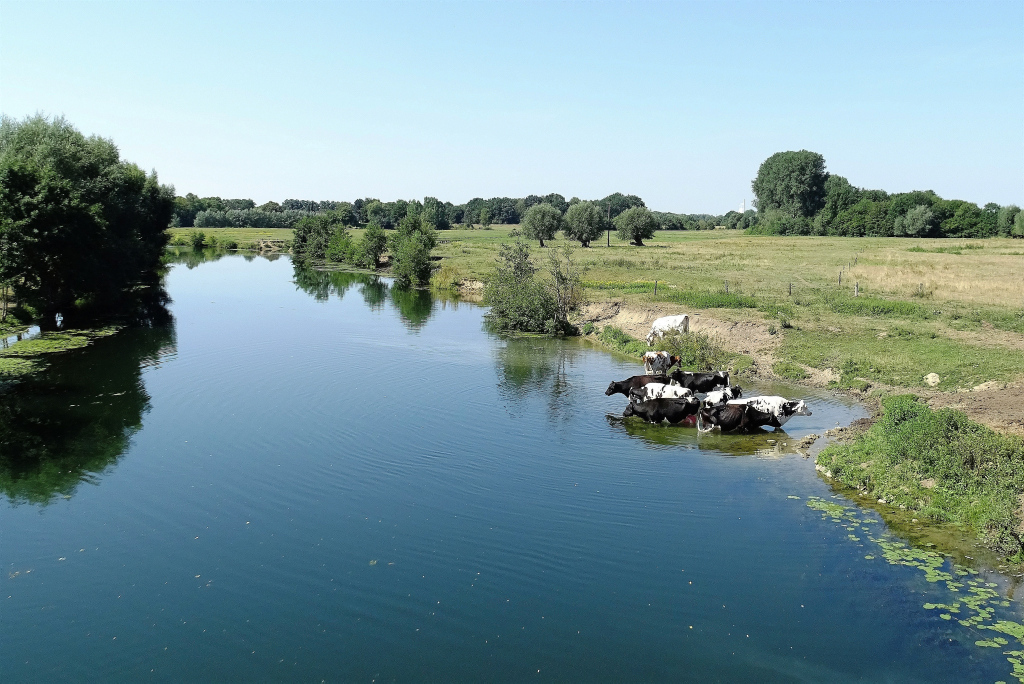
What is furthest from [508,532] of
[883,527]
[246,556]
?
[883,527]

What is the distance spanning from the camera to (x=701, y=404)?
64.6 feet

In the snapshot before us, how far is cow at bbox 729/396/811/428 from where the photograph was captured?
61.3 feet

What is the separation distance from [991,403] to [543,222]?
79.3 m

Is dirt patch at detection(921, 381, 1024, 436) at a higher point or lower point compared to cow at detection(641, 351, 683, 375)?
higher

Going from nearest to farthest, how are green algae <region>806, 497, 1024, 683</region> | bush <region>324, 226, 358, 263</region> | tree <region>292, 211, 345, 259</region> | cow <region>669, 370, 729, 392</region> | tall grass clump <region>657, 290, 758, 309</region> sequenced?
green algae <region>806, 497, 1024, 683</region>, cow <region>669, 370, 729, 392</region>, tall grass clump <region>657, 290, 758, 309</region>, bush <region>324, 226, 358, 263</region>, tree <region>292, 211, 345, 259</region>

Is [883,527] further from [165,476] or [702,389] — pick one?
[165,476]

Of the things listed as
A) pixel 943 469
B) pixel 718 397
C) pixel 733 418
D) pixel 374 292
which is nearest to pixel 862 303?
pixel 718 397

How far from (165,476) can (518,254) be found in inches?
1035

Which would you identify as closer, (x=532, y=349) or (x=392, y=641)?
(x=392, y=641)

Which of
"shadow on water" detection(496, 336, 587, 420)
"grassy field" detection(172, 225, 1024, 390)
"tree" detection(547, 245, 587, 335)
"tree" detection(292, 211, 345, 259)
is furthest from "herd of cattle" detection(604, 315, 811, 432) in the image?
"tree" detection(292, 211, 345, 259)

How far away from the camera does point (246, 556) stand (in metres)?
12.0

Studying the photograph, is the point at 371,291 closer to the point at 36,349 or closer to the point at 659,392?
the point at 36,349

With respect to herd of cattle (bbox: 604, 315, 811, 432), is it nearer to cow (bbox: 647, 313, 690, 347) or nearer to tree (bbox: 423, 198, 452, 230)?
cow (bbox: 647, 313, 690, 347)

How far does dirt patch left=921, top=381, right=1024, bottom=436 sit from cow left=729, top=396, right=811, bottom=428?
3.34 meters
